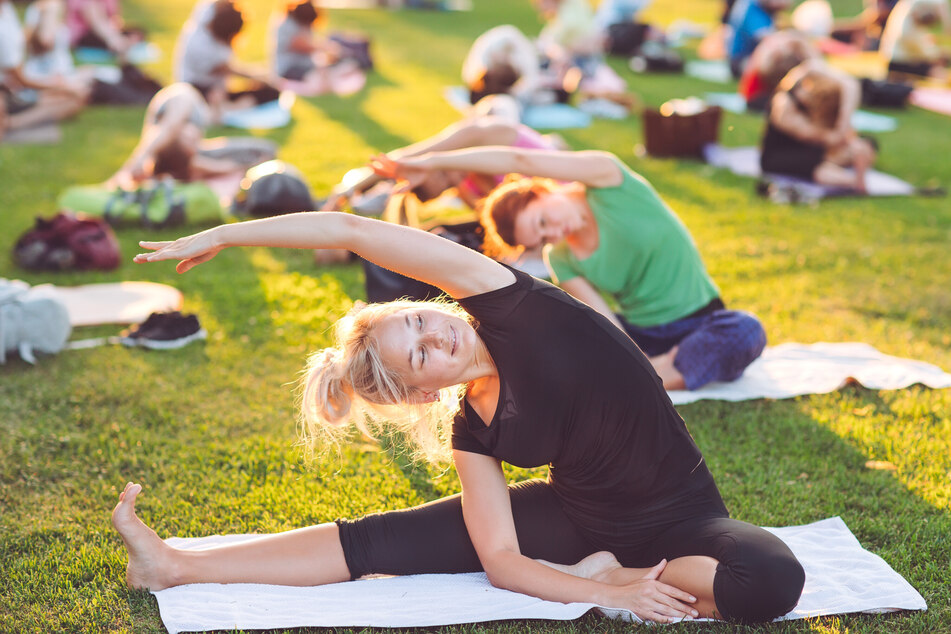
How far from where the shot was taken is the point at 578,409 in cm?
251

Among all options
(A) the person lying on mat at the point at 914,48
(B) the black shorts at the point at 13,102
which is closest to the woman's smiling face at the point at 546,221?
(B) the black shorts at the point at 13,102

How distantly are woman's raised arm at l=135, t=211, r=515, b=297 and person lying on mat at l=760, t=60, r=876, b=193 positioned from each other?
571 cm

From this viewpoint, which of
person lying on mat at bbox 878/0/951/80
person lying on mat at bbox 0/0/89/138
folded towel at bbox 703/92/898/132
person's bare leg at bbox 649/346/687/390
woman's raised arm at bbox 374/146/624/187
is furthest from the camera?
person lying on mat at bbox 878/0/951/80

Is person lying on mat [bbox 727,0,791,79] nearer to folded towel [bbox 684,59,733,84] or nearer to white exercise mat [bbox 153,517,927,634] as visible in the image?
folded towel [bbox 684,59,733,84]

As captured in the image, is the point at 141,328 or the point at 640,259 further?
the point at 141,328

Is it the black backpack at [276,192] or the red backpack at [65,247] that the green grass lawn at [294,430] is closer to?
the red backpack at [65,247]

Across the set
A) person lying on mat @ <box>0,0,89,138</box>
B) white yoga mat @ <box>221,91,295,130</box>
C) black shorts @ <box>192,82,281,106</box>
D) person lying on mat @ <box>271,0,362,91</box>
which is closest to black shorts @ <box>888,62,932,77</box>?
person lying on mat @ <box>271,0,362,91</box>

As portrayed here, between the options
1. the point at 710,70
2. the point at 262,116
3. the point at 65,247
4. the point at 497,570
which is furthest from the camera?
the point at 710,70

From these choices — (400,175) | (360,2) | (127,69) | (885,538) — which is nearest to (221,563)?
(400,175)

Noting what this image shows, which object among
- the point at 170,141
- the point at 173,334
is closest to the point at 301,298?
the point at 173,334

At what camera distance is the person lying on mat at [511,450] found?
239 centimetres

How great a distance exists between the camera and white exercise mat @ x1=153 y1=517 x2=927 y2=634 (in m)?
2.58

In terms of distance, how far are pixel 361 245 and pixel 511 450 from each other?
0.73 meters

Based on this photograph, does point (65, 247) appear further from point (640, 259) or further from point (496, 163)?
point (640, 259)
